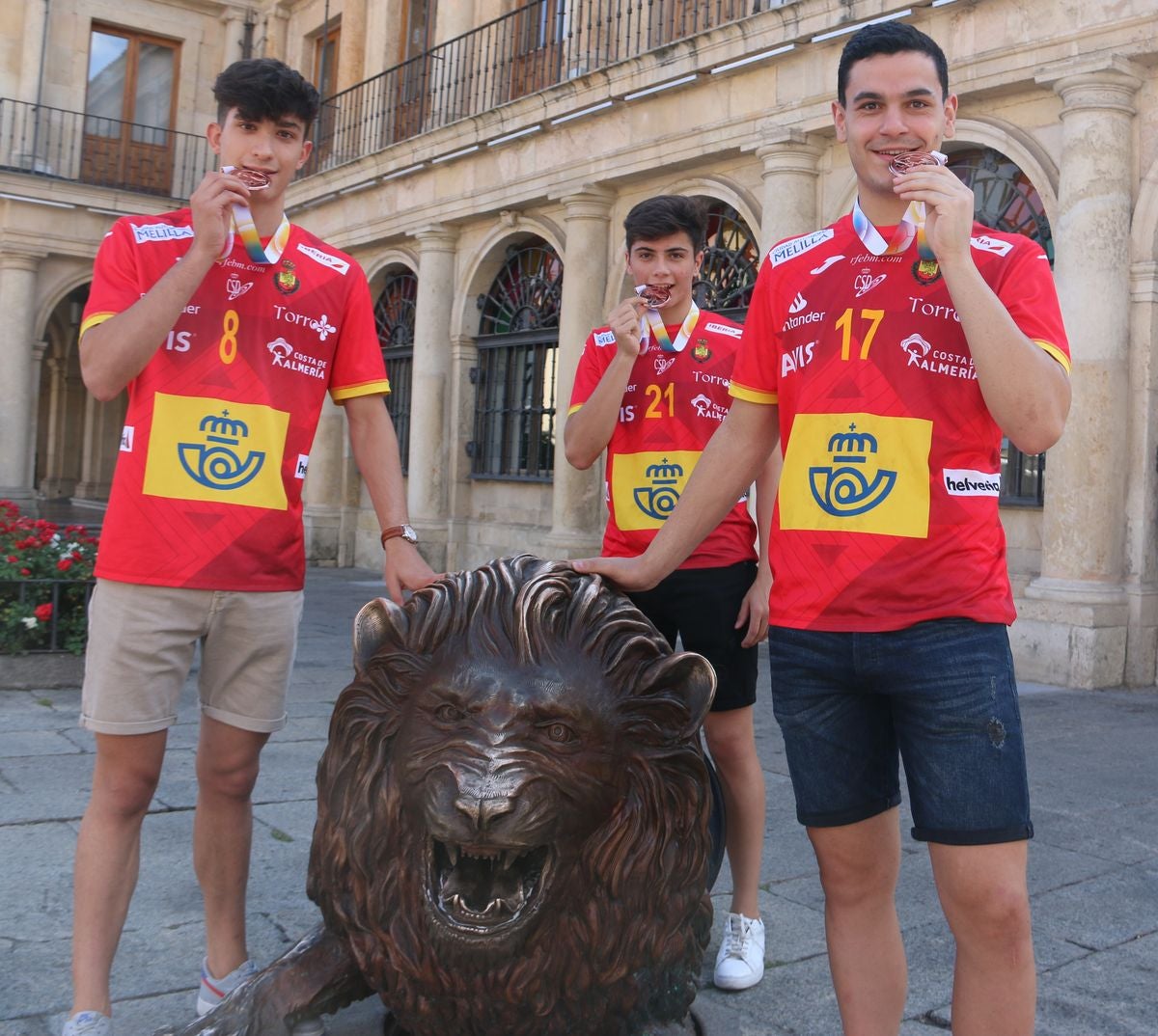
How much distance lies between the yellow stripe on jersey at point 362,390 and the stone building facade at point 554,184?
633cm

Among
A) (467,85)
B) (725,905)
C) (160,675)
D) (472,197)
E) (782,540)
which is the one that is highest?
(467,85)

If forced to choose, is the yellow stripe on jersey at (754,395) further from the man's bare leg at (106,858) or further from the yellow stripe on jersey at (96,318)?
the man's bare leg at (106,858)

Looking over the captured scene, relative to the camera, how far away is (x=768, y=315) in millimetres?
2354

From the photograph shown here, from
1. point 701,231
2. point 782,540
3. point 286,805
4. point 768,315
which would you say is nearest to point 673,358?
point 701,231

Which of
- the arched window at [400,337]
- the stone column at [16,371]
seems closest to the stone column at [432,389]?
the arched window at [400,337]

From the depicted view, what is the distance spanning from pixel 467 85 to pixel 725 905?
13305mm

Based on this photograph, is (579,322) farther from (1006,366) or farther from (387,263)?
(1006,366)

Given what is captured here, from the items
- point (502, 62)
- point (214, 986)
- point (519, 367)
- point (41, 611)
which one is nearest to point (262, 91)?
point (214, 986)

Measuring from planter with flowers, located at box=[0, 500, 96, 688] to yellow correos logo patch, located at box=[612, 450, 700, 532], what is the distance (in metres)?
4.37

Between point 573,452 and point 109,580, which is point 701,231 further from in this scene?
point 109,580

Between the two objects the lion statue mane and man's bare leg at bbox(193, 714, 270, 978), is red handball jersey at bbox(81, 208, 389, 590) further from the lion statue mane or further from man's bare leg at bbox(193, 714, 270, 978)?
the lion statue mane

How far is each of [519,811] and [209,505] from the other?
109 cm

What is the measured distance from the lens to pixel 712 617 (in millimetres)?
3143

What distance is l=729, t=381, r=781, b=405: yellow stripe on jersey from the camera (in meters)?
2.38
